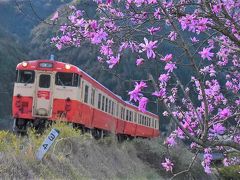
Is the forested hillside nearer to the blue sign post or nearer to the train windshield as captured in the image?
the train windshield

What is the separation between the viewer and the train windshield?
16266mm

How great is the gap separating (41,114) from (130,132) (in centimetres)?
967

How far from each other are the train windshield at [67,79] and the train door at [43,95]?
0.20m

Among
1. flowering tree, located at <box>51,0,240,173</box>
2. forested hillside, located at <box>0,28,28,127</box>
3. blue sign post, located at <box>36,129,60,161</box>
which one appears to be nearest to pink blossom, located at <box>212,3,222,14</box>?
flowering tree, located at <box>51,0,240,173</box>

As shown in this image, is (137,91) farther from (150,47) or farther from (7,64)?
(7,64)

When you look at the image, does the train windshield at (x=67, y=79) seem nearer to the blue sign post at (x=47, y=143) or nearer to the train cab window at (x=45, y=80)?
the train cab window at (x=45, y=80)

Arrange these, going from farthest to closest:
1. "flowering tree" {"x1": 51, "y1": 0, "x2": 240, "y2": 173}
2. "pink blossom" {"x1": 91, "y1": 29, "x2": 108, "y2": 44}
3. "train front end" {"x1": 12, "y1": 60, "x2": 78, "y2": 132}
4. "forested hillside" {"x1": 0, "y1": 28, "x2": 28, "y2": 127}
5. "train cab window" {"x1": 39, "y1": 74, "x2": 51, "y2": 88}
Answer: "forested hillside" {"x1": 0, "y1": 28, "x2": 28, "y2": 127} < "train cab window" {"x1": 39, "y1": 74, "x2": 51, "y2": 88} < "train front end" {"x1": 12, "y1": 60, "x2": 78, "y2": 132} < "pink blossom" {"x1": 91, "y1": 29, "x2": 108, "y2": 44} < "flowering tree" {"x1": 51, "y1": 0, "x2": 240, "y2": 173}

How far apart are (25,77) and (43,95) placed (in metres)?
0.85

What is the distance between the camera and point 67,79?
54.3 feet

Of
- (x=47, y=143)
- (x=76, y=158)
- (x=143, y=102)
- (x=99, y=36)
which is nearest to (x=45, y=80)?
(x=76, y=158)

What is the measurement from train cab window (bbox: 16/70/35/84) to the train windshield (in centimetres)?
81

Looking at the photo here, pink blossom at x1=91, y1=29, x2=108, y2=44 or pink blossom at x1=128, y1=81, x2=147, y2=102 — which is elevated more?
pink blossom at x1=91, y1=29, x2=108, y2=44

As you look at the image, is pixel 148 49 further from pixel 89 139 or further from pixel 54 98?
pixel 54 98

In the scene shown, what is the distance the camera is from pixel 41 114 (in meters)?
→ 16.6
